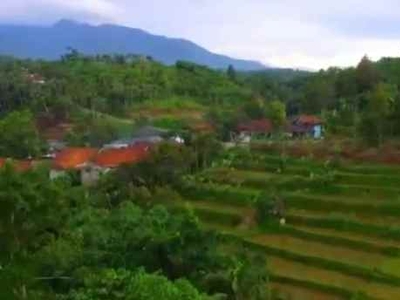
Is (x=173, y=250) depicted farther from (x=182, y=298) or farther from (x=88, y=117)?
(x=88, y=117)

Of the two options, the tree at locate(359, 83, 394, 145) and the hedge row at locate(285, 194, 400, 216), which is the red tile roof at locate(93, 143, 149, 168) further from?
the hedge row at locate(285, 194, 400, 216)

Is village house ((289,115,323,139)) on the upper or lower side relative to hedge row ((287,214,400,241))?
upper

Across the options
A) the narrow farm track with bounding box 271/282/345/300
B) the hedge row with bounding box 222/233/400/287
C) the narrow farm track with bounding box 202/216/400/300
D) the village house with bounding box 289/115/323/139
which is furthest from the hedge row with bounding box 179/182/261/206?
the village house with bounding box 289/115/323/139

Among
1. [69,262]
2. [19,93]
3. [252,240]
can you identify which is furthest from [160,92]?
[69,262]

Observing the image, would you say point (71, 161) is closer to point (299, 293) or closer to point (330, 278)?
point (330, 278)

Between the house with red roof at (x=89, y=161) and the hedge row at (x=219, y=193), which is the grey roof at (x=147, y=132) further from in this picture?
the hedge row at (x=219, y=193)

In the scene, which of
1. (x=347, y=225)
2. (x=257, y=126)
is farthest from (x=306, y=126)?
(x=347, y=225)
